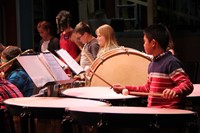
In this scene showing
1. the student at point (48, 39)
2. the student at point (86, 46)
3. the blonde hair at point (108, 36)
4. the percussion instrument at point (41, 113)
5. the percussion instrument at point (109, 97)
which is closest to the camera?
the percussion instrument at point (41, 113)

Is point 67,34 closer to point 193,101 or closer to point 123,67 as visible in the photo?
point 123,67

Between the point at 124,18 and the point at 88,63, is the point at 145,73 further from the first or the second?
the point at 124,18

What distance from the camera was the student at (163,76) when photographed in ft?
13.4

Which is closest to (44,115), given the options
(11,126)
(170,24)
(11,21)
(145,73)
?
(11,126)

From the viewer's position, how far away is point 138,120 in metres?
3.55

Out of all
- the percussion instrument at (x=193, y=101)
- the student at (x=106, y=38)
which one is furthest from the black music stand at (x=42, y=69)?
the student at (x=106, y=38)

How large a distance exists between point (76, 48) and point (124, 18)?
5.59ft

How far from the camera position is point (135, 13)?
9.53 metres

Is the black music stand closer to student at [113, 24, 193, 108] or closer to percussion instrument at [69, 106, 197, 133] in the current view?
student at [113, 24, 193, 108]

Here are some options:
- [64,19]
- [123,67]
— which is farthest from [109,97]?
[64,19]

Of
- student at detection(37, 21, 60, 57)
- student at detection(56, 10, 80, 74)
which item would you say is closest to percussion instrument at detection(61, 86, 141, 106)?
student at detection(56, 10, 80, 74)

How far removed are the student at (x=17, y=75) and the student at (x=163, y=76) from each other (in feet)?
5.04

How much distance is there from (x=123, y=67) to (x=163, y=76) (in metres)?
1.52

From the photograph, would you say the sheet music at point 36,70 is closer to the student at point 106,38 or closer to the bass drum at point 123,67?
the bass drum at point 123,67
